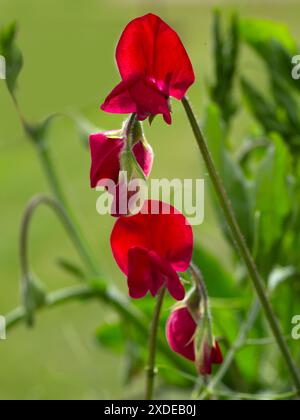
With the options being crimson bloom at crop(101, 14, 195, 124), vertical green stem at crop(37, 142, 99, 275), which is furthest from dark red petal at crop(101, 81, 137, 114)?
vertical green stem at crop(37, 142, 99, 275)

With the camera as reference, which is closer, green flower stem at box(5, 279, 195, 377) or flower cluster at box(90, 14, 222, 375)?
flower cluster at box(90, 14, 222, 375)

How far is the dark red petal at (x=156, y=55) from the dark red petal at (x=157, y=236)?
0.19ft

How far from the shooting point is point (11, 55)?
1.76 feet

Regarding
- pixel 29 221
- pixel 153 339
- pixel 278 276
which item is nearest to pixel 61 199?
pixel 29 221

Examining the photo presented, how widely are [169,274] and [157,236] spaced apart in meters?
0.02

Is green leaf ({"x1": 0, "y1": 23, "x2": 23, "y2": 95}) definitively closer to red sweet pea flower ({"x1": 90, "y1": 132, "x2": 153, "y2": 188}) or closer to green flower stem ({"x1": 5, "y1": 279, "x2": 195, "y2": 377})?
red sweet pea flower ({"x1": 90, "y1": 132, "x2": 153, "y2": 188})

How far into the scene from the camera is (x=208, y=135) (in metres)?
0.68

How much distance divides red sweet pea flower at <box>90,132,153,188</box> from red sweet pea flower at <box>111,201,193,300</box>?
24 mm

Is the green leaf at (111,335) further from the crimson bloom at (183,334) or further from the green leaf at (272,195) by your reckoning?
the crimson bloom at (183,334)

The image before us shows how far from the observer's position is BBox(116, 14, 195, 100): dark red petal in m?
0.41

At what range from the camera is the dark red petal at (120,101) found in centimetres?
40

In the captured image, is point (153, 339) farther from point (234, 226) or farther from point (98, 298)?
point (98, 298)

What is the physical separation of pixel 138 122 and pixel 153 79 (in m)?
Answer: 0.02
